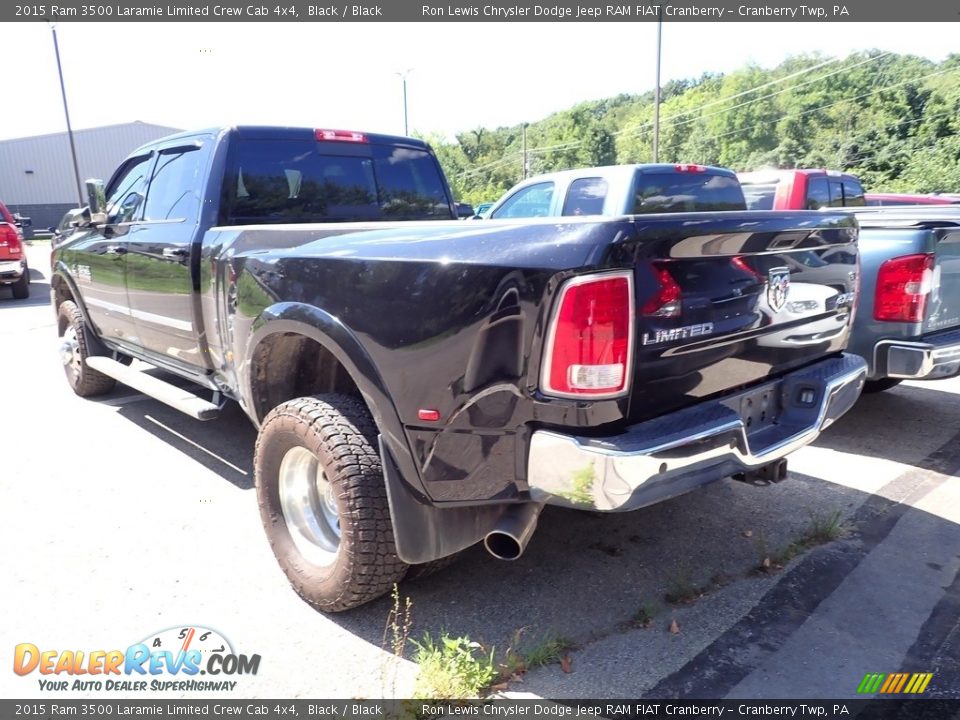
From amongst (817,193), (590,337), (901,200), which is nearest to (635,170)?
(817,193)

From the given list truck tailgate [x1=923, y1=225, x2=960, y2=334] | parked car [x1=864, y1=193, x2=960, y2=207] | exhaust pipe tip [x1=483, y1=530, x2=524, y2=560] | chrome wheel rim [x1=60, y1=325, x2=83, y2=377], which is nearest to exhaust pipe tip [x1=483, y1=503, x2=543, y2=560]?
exhaust pipe tip [x1=483, y1=530, x2=524, y2=560]

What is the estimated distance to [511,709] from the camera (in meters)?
2.26

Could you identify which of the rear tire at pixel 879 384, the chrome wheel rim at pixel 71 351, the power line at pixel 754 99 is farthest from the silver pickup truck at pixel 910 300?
the power line at pixel 754 99

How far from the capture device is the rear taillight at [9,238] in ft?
40.9

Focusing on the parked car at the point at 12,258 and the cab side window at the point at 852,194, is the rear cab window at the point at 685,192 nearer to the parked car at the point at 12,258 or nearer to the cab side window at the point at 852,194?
the cab side window at the point at 852,194

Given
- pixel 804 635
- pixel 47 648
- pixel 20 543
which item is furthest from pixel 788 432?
pixel 20 543

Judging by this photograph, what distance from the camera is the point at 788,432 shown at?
8.80 ft

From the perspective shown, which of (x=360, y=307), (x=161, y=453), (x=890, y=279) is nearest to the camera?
(x=360, y=307)

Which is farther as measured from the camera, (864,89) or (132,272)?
(864,89)

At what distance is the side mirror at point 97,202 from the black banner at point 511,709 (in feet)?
12.1

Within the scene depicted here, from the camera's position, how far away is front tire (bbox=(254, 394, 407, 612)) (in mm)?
2535

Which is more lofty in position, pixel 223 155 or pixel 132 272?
pixel 223 155

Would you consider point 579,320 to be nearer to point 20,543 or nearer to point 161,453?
point 20,543

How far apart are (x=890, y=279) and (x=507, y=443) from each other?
3386 millimetres
